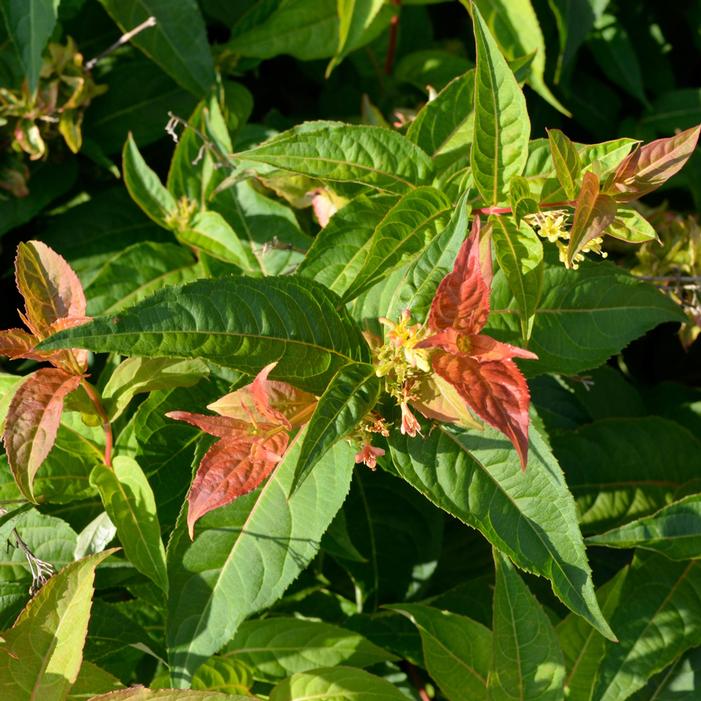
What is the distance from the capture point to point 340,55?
5.60ft

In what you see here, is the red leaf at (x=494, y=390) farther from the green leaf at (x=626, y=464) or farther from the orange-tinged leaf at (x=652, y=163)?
the green leaf at (x=626, y=464)

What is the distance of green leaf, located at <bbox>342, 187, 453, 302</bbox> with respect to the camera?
1.20 metres

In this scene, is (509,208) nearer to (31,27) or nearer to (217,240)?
(217,240)

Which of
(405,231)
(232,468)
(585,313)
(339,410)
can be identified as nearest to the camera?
(339,410)

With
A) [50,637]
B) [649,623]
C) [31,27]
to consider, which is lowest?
[649,623]

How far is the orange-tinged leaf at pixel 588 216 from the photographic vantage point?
3.72 feet

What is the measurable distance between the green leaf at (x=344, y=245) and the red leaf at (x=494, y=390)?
27 cm

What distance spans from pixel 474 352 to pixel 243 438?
0.33 m

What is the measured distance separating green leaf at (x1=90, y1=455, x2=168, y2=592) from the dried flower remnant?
41 centimetres

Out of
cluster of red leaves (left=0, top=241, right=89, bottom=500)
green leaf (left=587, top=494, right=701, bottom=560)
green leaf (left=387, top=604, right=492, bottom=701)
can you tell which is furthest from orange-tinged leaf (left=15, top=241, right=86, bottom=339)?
green leaf (left=587, top=494, right=701, bottom=560)

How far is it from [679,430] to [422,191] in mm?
804

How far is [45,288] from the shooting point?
1258 millimetres

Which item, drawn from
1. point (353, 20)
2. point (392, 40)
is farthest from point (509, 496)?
point (392, 40)

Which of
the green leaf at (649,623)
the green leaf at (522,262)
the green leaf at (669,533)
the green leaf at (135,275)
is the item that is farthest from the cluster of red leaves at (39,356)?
the green leaf at (649,623)
